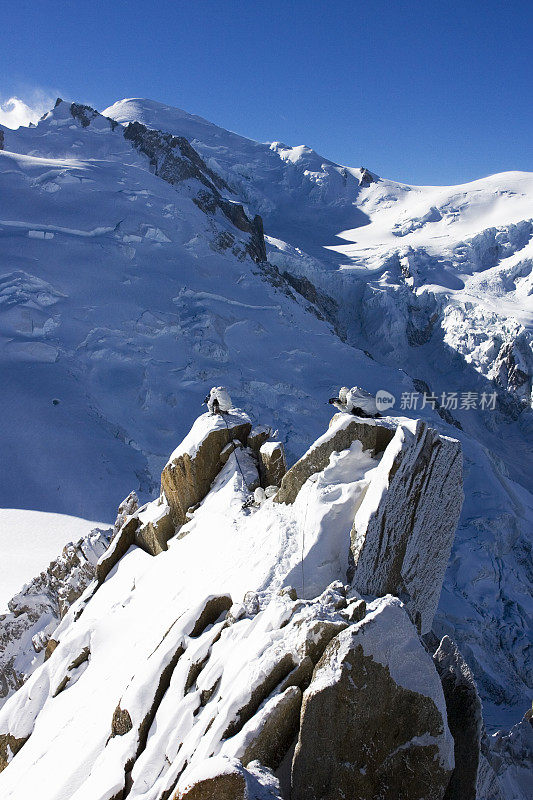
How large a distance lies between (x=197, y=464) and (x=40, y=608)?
7.04 meters

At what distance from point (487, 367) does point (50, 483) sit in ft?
175

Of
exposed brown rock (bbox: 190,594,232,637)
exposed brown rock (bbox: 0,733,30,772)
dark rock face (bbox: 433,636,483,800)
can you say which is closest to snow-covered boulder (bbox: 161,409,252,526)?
exposed brown rock (bbox: 190,594,232,637)

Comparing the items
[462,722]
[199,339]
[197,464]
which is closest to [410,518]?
[462,722]

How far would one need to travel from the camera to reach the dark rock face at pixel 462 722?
6.79 metres

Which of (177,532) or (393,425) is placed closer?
(393,425)

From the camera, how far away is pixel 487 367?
63656mm

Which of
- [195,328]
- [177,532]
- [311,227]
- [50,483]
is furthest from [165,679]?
[311,227]

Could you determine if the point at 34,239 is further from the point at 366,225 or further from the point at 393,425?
the point at 366,225

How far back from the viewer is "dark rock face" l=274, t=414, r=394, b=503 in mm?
10867

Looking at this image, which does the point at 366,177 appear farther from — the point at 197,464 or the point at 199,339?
the point at 197,464

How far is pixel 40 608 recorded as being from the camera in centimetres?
1600

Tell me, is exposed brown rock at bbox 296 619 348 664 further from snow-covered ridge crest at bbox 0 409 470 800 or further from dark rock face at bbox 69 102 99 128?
dark rock face at bbox 69 102 99 128

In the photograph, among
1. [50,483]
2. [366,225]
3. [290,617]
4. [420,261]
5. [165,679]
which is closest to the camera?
[290,617]

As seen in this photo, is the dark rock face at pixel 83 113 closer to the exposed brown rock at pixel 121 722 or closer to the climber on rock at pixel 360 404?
the climber on rock at pixel 360 404
